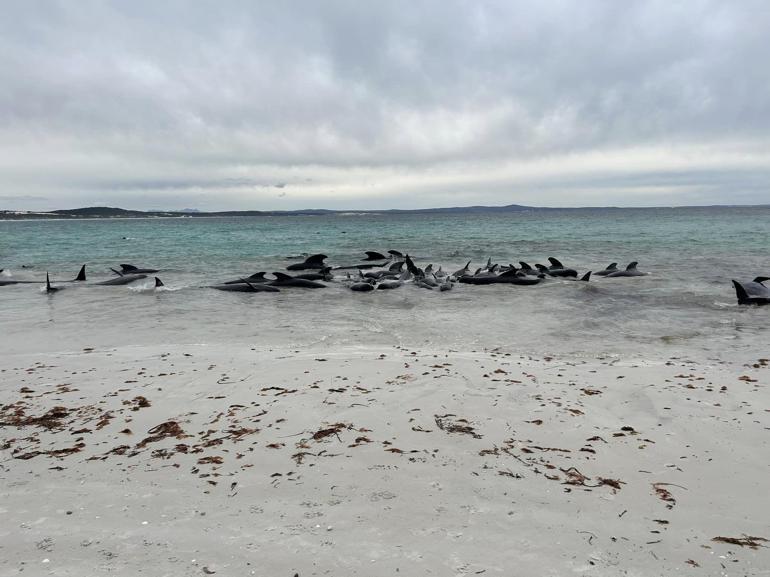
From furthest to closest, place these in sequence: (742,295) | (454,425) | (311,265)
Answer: (311,265) < (742,295) < (454,425)

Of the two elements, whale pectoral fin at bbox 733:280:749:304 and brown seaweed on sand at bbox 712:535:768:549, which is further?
whale pectoral fin at bbox 733:280:749:304

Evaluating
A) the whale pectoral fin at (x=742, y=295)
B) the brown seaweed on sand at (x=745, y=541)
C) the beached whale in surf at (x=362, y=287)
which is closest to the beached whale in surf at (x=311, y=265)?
the beached whale in surf at (x=362, y=287)

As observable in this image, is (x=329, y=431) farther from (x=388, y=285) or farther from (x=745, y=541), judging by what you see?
(x=388, y=285)

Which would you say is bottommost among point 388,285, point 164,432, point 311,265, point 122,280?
point 164,432

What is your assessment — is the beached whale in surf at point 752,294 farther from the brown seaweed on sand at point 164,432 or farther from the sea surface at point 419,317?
the brown seaweed on sand at point 164,432

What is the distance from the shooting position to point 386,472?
4488 mm

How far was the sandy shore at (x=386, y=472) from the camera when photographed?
11.2 ft

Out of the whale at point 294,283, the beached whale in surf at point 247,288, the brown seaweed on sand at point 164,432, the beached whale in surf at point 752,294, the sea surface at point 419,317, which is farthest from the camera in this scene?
the whale at point 294,283

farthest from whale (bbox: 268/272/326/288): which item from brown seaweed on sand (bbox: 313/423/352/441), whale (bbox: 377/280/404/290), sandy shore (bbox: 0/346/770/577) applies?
brown seaweed on sand (bbox: 313/423/352/441)

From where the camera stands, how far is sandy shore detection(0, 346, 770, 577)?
3.42 m

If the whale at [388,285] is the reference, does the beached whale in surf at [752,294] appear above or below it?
above

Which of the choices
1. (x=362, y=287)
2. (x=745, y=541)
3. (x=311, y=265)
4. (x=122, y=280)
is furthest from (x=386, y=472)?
(x=311, y=265)

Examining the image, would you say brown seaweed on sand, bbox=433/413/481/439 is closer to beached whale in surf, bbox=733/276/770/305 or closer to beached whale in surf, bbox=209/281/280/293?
beached whale in surf, bbox=733/276/770/305

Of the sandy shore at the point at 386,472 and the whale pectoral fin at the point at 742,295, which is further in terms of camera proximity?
the whale pectoral fin at the point at 742,295
